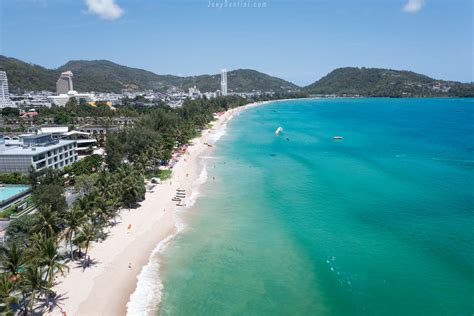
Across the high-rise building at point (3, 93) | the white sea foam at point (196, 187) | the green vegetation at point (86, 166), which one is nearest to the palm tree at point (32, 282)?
the white sea foam at point (196, 187)

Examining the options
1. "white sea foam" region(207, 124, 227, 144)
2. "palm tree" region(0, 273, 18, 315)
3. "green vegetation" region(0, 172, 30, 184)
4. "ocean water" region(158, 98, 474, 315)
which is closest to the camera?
"palm tree" region(0, 273, 18, 315)

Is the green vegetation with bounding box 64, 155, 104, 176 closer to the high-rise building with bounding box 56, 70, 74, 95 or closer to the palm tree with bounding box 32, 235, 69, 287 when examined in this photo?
the palm tree with bounding box 32, 235, 69, 287

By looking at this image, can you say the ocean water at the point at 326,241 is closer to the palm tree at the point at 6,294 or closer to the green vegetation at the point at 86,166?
the palm tree at the point at 6,294

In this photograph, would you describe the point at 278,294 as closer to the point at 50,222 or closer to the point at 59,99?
the point at 50,222

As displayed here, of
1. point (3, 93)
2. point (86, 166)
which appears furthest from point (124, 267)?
point (3, 93)

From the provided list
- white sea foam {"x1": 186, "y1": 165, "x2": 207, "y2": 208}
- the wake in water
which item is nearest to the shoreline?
the wake in water

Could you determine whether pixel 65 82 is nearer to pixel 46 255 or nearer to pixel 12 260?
pixel 46 255
